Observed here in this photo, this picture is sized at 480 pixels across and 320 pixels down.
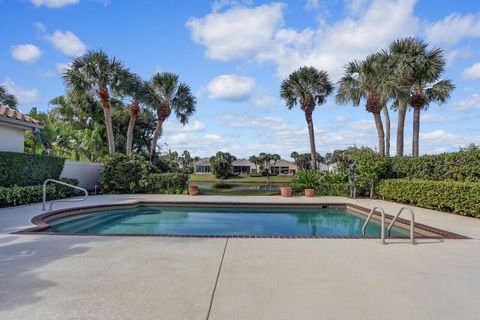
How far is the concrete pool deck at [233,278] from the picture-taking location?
3.08m

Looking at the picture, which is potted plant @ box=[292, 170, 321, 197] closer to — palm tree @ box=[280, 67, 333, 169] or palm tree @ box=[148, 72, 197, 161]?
palm tree @ box=[280, 67, 333, 169]

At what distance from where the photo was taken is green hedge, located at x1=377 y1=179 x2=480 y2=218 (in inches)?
379

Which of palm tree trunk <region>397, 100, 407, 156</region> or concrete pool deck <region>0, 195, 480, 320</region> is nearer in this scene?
concrete pool deck <region>0, 195, 480, 320</region>

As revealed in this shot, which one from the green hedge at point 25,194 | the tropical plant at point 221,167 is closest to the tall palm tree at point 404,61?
the green hedge at point 25,194

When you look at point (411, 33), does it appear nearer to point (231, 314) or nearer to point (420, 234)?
point (420, 234)

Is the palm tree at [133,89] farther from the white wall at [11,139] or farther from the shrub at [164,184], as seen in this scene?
the white wall at [11,139]

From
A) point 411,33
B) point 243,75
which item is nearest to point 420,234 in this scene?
point 243,75

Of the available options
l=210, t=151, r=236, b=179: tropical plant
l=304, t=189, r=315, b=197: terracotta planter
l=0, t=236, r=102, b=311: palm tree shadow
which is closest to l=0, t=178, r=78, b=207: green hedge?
l=0, t=236, r=102, b=311: palm tree shadow

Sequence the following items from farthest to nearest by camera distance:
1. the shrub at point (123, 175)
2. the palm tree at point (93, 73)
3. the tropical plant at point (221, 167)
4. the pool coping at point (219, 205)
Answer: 1. the tropical plant at point (221, 167)
2. the palm tree at point (93, 73)
3. the shrub at point (123, 175)
4. the pool coping at point (219, 205)

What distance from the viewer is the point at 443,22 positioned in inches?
417

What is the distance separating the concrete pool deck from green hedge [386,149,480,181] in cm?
587

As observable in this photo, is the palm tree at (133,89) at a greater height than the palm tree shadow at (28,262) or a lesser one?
greater

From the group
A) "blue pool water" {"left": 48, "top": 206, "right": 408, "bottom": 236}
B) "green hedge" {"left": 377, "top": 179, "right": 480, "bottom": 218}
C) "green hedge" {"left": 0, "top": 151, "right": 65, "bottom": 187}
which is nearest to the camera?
"blue pool water" {"left": 48, "top": 206, "right": 408, "bottom": 236}

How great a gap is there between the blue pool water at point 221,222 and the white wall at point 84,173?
5322mm
